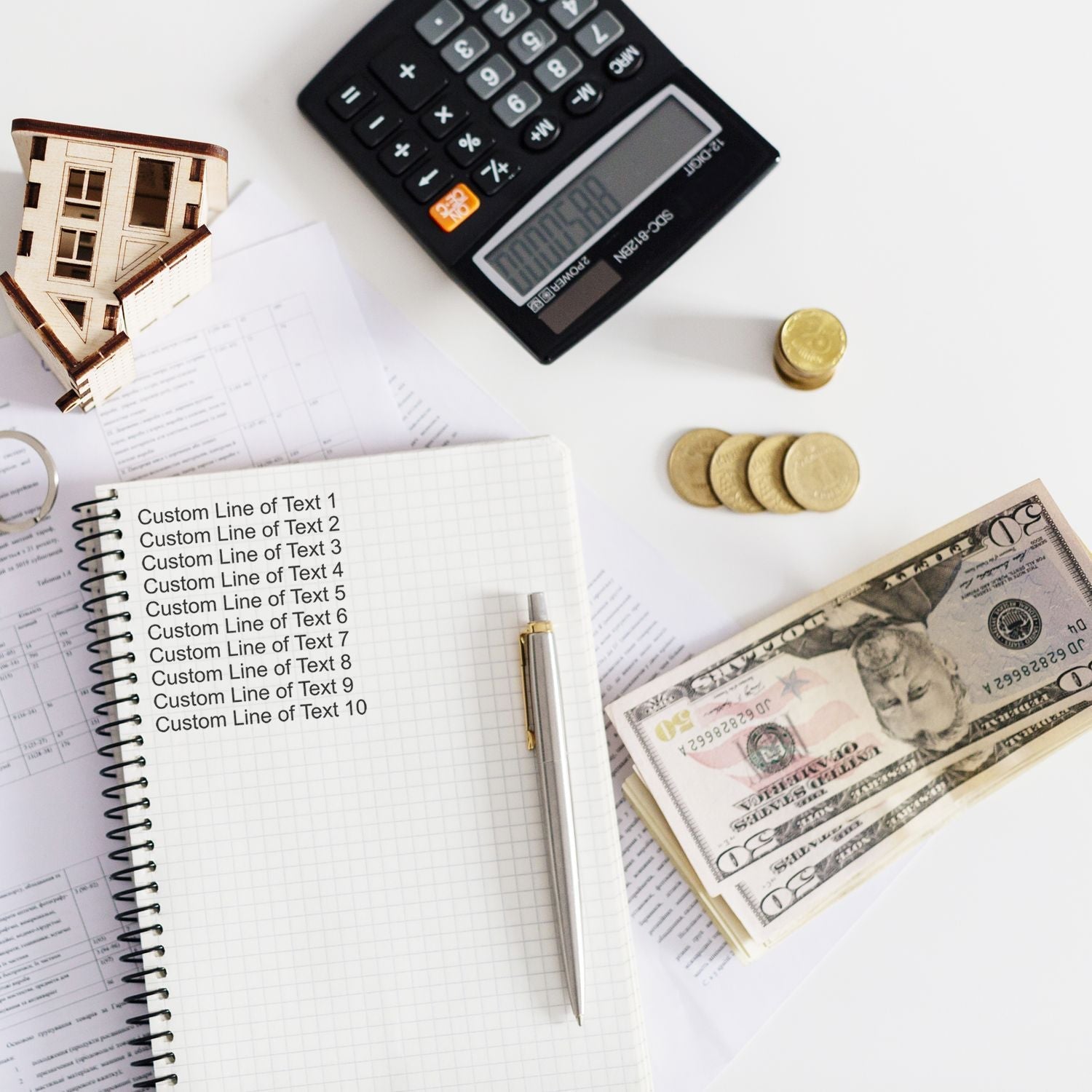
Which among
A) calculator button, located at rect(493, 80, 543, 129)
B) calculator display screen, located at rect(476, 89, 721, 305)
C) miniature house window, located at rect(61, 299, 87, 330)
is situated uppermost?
miniature house window, located at rect(61, 299, 87, 330)

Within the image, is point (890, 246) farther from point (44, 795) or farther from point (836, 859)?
point (44, 795)

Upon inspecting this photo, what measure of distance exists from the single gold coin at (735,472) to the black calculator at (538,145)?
0.12 m

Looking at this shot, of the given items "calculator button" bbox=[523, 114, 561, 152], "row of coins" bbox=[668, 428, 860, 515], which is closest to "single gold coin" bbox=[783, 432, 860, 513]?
"row of coins" bbox=[668, 428, 860, 515]

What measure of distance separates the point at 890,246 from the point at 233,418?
46 cm

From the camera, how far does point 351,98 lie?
0.69m

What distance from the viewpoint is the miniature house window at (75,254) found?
0.65 meters

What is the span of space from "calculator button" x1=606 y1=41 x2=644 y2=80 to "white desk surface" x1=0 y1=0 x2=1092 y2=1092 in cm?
5

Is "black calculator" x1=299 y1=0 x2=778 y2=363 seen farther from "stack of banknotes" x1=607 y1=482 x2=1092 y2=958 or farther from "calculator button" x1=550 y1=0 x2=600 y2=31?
"stack of banknotes" x1=607 y1=482 x2=1092 y2=958

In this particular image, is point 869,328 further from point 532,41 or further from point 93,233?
point 93,233

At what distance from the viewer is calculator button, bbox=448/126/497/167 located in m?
0.69

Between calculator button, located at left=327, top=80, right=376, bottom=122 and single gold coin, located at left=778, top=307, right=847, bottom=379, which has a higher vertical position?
calculator button, located at left=327, top=80, right=376, bottom=122

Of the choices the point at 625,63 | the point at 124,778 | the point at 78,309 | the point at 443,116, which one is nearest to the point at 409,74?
the point at 443,116

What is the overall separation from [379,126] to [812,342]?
31 cm

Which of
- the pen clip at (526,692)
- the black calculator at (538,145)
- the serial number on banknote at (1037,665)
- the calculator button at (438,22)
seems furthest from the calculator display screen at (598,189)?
the serial number on banknote at (1037,665)
